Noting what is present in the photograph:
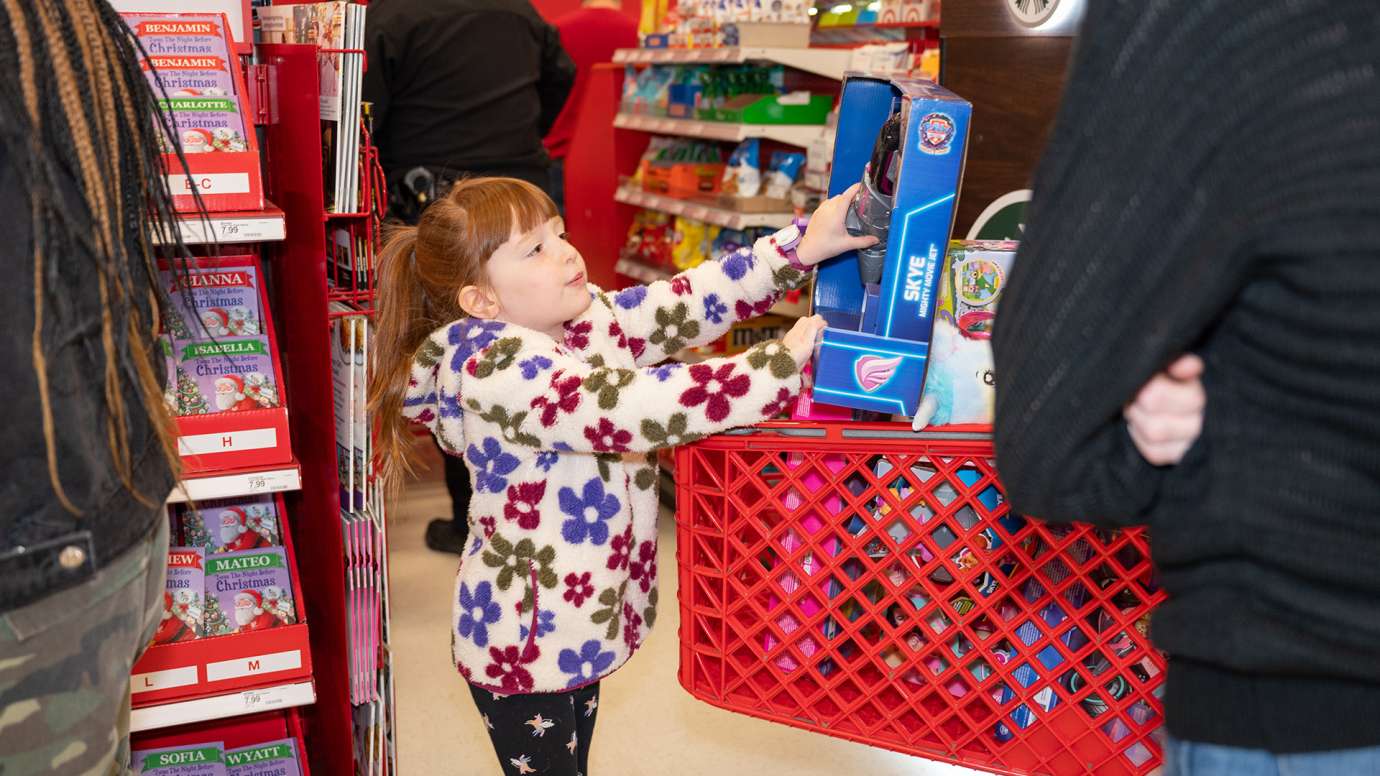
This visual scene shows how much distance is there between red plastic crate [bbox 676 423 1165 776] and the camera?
1492 millimetres

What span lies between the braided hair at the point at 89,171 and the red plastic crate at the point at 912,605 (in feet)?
2.33

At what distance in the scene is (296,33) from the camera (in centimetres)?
236

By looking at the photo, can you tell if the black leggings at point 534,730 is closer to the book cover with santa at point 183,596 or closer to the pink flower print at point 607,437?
the pink flower print at point 607,437

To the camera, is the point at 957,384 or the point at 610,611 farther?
the point at 610,611

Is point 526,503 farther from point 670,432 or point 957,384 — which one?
point 957,384

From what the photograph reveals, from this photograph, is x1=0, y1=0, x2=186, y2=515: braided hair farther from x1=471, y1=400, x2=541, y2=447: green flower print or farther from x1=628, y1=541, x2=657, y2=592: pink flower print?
x1=628, y1=541, x2=657, y2=592: pink flower print

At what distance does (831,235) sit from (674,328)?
39 cm

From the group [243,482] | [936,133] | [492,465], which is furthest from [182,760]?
[936,133]

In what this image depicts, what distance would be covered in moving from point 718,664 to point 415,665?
1.86m

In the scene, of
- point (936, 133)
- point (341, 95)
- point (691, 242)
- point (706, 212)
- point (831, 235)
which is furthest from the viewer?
point (691, 242)

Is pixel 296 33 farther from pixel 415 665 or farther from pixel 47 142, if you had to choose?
pixel 415 665

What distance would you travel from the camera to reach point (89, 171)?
1074mm

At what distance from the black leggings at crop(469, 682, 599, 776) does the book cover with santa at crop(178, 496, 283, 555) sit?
0.71 metres

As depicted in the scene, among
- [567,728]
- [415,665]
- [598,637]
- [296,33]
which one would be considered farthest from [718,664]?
[415,665]
